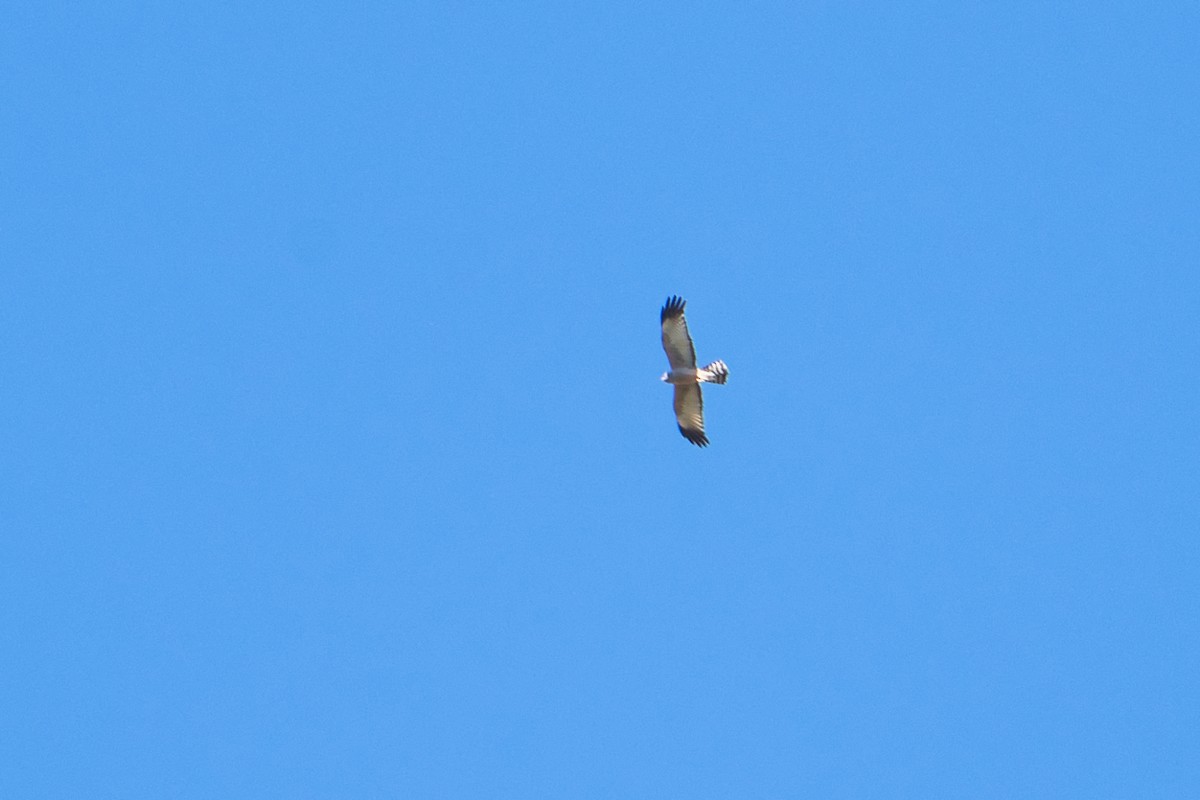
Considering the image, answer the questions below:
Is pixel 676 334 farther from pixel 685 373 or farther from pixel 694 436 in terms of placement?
pixel 694 436

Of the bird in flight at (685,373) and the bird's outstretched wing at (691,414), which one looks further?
the bird's outstretched wing at (691,414)

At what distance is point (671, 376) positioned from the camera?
103ft

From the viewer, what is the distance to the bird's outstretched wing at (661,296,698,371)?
30.7 meters

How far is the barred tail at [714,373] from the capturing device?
31172mm

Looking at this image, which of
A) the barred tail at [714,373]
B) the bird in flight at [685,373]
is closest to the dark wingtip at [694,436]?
the bird in flight at [685,373]

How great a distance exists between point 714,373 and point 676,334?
96cm

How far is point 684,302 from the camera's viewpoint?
101ft

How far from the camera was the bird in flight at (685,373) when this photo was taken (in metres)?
30.7

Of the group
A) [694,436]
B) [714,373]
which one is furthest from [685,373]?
[694,436]

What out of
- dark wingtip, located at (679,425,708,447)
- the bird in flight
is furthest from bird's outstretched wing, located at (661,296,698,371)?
dark wingtip, located at (679,425,708,447)

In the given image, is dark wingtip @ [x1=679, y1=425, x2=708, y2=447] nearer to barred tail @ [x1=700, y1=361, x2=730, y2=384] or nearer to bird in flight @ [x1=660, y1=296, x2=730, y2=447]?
bird in flight @ [x1=660, y1=296, x2=730, y2=447]

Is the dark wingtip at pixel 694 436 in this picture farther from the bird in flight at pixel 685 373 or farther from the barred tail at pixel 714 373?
the barred tail at pixel 714 373

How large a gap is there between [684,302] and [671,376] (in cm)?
130

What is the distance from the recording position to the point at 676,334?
30.8 m
